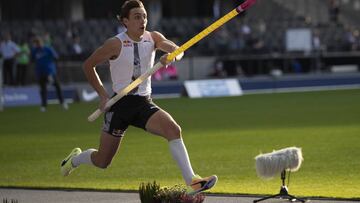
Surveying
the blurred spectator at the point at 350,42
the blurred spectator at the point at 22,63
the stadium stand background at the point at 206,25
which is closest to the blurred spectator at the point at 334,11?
the stadium stand background at the point at 206,25

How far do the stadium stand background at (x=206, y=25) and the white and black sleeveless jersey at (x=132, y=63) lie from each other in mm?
31174

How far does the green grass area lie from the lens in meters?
14.1

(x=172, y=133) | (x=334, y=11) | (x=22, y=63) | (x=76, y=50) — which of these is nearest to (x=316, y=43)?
(x=334, y=11)

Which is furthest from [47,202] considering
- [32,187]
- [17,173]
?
[17,173]

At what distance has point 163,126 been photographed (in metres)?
11.2

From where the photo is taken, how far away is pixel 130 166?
16.3 meters

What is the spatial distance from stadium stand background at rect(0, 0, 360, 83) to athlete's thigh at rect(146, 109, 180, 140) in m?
31.5

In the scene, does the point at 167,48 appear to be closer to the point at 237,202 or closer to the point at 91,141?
the point at 237,202

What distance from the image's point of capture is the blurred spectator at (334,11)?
175 ft

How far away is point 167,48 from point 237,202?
1.95 metres

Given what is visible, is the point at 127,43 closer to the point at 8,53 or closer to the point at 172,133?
the point at 172,133

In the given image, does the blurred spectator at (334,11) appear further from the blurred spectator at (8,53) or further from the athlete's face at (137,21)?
the athlete's face at (137,21)

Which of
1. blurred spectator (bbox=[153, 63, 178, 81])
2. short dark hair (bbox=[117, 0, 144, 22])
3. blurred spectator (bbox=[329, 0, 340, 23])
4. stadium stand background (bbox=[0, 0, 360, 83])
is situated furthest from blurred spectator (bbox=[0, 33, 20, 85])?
short dark hair (bbox=[117, 0, 144, 22])

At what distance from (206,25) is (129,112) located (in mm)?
37737
